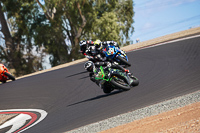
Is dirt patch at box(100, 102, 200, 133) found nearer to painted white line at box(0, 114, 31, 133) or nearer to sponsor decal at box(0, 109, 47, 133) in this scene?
sponsor decal at box(0, 109, 47, 133)

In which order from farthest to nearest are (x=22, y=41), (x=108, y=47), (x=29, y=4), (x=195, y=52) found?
(x=22, y=41) < (x=29, y=4) < (x=195, y=52) < (x=108, y=47)

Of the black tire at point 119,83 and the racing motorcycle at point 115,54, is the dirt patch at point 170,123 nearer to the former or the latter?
the black tire at point 119,83

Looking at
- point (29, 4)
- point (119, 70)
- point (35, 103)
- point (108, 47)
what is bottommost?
point (35, 103)

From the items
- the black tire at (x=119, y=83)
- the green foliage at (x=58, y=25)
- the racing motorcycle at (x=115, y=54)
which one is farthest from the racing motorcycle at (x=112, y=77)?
the green foliage at (x=58, y=25)

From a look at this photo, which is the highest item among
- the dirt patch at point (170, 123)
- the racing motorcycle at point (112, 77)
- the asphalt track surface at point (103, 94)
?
the racing motorcycle at point (112, 77)

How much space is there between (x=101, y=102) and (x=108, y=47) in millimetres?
1716

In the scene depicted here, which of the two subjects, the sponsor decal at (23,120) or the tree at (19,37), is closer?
the sponsor decal at (23,120)

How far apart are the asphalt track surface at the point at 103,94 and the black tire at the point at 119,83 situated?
174mm

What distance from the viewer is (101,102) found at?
8.43m

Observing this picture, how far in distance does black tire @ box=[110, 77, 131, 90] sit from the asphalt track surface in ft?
0.57

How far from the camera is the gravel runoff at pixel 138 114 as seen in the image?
595cm

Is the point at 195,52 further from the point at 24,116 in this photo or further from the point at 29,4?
the point at 29,4

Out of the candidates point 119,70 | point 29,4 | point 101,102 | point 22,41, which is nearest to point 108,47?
point 119,70

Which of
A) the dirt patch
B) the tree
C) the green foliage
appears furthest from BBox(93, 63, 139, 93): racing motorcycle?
the tree
